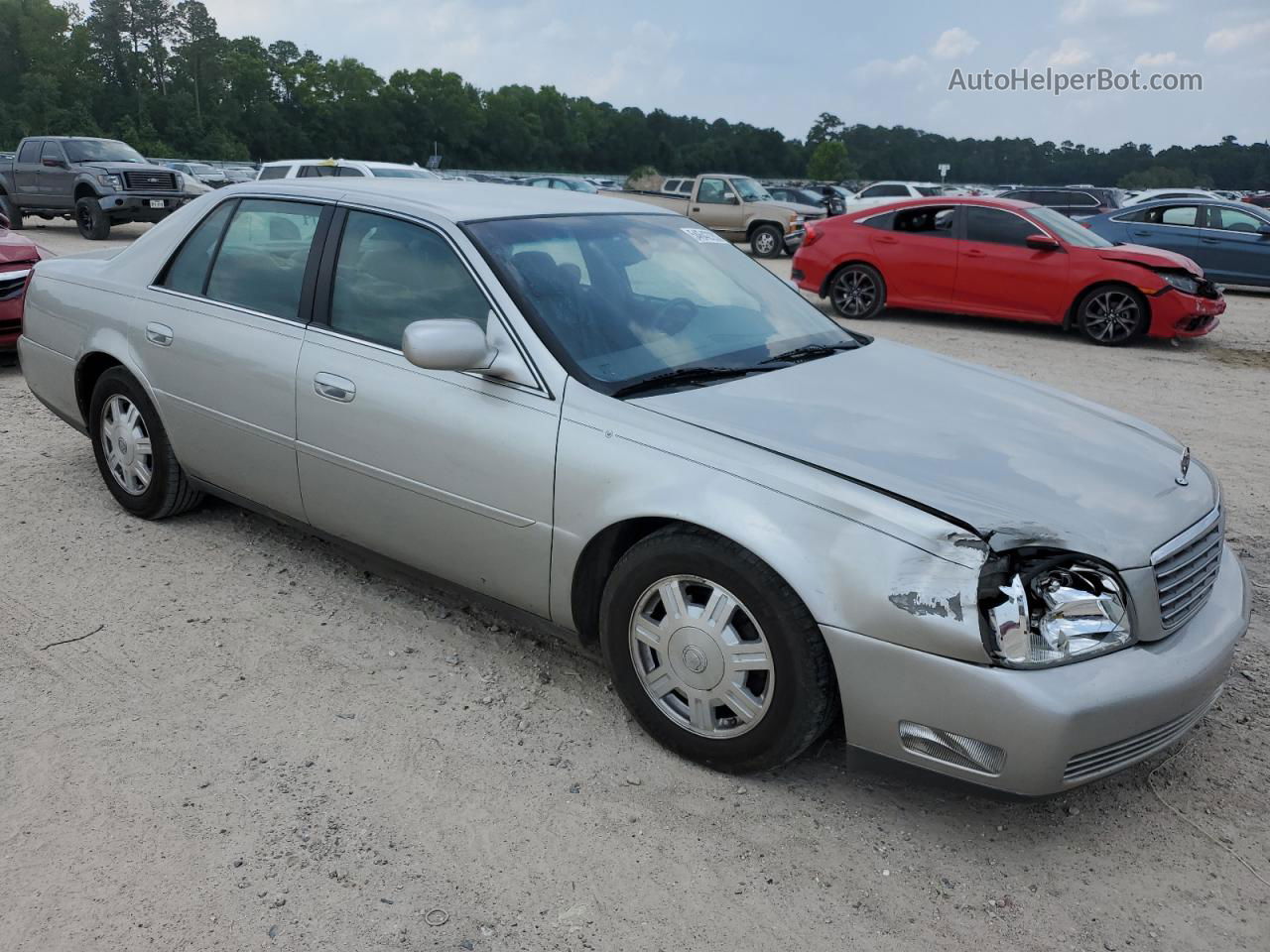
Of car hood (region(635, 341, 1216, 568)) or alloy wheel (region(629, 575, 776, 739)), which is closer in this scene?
car hood (region(635, 341, 1216, 568))

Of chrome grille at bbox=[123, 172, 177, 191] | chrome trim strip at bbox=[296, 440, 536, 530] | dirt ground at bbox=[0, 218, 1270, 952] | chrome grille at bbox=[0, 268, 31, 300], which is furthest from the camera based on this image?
chrome grille at bbox=[123, 172, 177, 191]

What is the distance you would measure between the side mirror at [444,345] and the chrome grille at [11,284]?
6.17 meters

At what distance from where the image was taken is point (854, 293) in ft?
40.8

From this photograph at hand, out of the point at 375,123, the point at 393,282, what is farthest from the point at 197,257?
the point at 375,123

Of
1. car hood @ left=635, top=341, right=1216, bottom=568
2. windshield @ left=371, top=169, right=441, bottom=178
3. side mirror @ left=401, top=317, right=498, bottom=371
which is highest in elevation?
side mirror @ left=401, top=317, right=498, bottom=371

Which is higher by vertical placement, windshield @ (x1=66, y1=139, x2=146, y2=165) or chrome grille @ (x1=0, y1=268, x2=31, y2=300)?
windshield @ (x1=66, y1=139, x2=146, y2=165)

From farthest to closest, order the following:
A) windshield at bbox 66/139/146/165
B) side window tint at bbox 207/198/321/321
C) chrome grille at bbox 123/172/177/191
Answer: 1. windshield at bbox 66/139/146/165
2. chrome grille at bbox 123/172/177/191
3. side window tint at bbox 207/198/321/321

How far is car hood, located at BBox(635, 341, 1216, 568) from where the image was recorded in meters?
2.63

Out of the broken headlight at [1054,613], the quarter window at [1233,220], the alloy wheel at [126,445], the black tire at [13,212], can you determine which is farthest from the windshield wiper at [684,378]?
the black tire at [13,212]

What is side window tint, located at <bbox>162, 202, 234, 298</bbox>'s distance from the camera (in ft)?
14.2

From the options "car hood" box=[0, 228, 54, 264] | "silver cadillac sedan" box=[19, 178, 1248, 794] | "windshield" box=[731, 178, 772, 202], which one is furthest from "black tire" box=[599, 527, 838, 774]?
"windshield" box=[731, 178, 772, 202]

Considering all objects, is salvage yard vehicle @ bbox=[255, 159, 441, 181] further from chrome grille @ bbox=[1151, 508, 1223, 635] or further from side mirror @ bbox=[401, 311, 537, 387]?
chrome grille @ bbox=[1151, 508, 1223, 635]

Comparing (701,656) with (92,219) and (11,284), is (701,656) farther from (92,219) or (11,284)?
(92,219)

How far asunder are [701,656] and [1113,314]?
31.2ft
